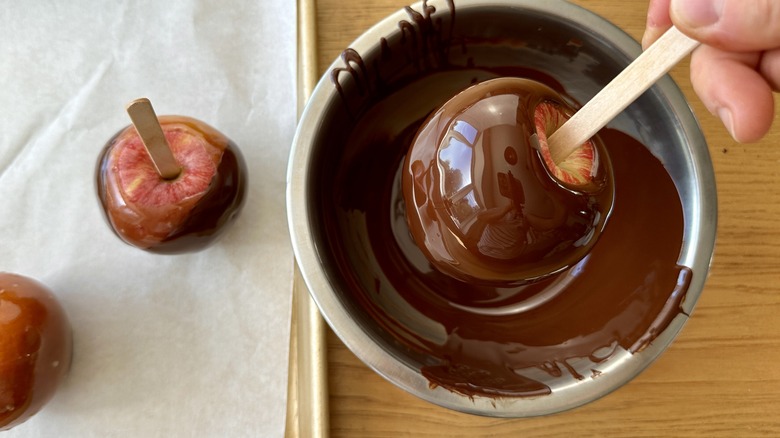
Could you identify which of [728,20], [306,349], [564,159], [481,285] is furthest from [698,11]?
[306,349]

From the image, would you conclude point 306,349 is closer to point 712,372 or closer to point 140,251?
point 140,251

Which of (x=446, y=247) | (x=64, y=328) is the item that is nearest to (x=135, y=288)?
(x=64, y=328)

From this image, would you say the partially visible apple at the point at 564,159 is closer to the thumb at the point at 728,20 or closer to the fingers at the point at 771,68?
the thumb at the point at 728,20

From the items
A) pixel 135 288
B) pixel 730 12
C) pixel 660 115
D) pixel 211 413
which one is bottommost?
pixel 211 413

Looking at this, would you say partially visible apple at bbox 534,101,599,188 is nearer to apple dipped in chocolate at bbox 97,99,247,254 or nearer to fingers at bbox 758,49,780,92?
fingers at bbox 758,49,780,92

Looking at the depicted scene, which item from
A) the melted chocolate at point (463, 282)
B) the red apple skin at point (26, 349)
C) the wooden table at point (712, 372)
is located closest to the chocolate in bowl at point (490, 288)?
the melted chocolate at point (463, 282)

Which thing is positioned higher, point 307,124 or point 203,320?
point 307,124

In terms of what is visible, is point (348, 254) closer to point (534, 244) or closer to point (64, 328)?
point (534, 244)
